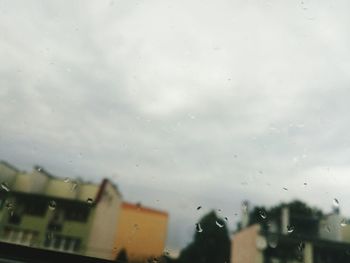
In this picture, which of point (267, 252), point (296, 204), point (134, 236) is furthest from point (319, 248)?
point (134, 236)

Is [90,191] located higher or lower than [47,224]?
higher

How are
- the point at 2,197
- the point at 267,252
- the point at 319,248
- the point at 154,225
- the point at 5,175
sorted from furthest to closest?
the point at 267,252
the point at 319,248
the point at 154,225
the point at 5,175
the point at 2,197

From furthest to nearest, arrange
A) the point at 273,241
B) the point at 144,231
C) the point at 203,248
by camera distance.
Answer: the point at 203,248 < the point at 273,241 < the point at 144,231

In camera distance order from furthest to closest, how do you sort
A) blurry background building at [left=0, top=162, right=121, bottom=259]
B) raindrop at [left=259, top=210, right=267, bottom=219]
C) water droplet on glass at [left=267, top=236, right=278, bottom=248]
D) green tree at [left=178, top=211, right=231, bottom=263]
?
water droplet on glass at [left=267, top=236, right=278, bottom=248]
raindrop at [left=259, top=210, right=267, bottom=219]
green tree at [left=178, top=211, right=231, bottom=263]
blurry background building at [left=0, top=162, right=121, bottom=259]

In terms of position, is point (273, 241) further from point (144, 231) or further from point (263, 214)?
point (263, 214)

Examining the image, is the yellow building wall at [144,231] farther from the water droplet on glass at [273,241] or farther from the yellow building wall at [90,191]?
the water droplet on glass at [273,241]

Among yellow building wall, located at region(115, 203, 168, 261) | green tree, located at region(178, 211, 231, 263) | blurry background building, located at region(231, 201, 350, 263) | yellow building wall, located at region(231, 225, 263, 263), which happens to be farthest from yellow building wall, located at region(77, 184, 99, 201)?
blurry background building, located at region(231, 201, 350, 263)

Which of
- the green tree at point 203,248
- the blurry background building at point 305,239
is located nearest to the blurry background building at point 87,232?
the green tree at point 203,248

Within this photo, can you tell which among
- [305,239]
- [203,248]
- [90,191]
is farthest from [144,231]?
[305,239]

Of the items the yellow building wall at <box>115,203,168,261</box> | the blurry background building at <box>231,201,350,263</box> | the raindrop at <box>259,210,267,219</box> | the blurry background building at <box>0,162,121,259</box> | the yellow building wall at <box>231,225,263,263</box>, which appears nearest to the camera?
the blurry background building at <box>0,162,121,259</box>

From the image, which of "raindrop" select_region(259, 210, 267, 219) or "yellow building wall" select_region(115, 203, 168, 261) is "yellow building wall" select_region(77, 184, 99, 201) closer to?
"yellow building wall" select_region(115, 203, 168, 261)

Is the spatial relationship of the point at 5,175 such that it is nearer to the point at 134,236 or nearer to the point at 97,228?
the point at 134,236

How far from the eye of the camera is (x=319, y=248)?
933cm

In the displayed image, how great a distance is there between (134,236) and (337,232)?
27.9 ft
